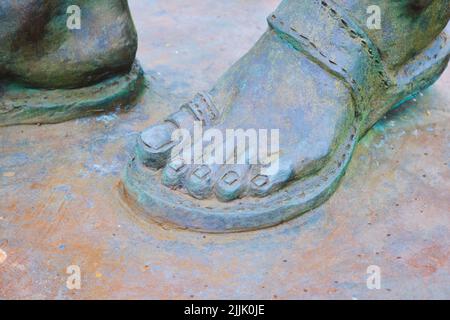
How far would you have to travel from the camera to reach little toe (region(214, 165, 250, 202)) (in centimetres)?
153

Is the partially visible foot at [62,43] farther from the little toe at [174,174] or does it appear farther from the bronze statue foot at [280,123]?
the little toe at [174,174]

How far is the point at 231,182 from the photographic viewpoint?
1543 millimetres

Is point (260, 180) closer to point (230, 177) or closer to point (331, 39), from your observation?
point (230, 177)

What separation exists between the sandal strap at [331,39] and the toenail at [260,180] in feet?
1.01

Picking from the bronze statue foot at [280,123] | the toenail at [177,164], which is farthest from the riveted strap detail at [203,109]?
the toenail at [177,164]

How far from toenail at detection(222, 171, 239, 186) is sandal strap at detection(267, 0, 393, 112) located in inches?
13.3

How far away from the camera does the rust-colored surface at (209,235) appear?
1396 millimetres

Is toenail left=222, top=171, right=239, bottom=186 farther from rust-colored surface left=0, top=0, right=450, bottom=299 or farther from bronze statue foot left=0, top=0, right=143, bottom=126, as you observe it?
bronze statue foot left=0, top=0, right=143, bottom=126

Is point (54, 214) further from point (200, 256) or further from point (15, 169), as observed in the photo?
point (200, 256)

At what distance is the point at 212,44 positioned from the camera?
2.43m

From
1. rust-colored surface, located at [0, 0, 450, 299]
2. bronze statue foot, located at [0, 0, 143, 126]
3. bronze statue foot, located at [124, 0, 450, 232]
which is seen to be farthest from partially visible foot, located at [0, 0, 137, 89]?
bronze statue foot, located at [124, 0, 450, 232]

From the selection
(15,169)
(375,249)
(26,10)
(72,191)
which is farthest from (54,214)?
(375,249)

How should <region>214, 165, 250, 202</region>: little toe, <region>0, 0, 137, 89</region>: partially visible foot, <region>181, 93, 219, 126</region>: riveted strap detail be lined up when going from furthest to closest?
<region>0, 0, 137, 89</region>: partially visible foot
<region>181, 93, 219, 126</region>: riveted strap detail
<region>214, 165, 250, 202</region>: little toe
